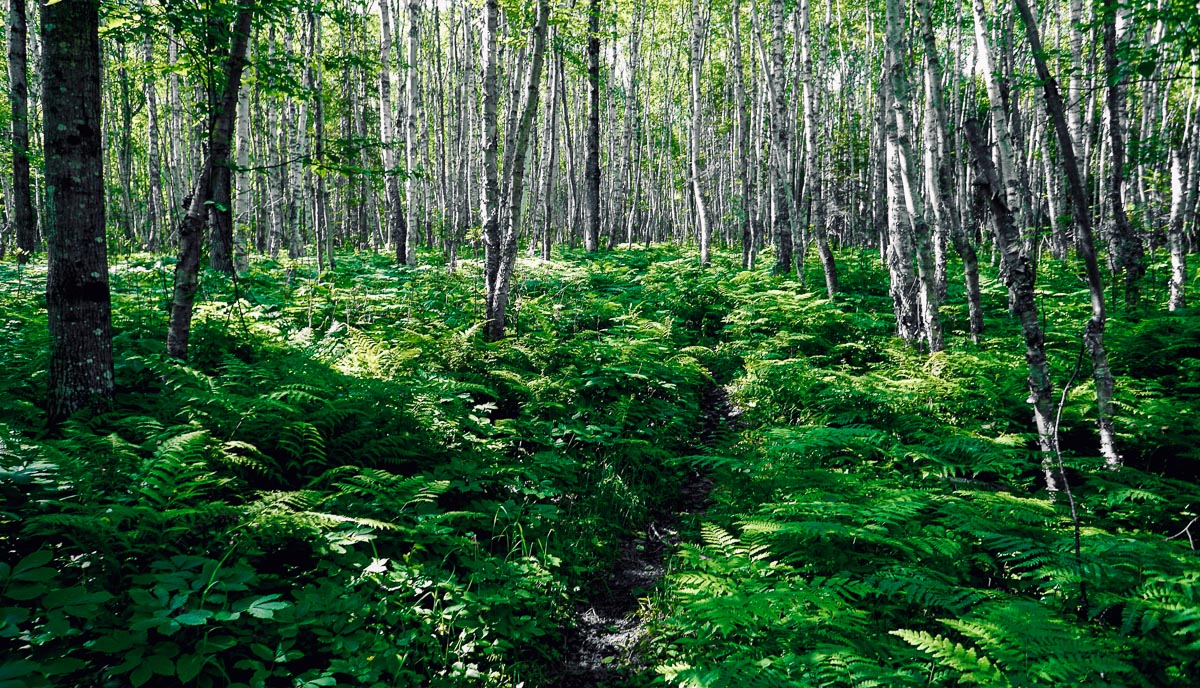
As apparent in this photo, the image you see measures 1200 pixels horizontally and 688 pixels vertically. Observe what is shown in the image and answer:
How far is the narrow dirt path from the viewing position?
3.08 m

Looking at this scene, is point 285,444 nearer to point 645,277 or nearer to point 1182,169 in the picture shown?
point 645,277

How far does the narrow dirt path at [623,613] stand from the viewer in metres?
3.08

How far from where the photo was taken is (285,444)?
12.3 feet

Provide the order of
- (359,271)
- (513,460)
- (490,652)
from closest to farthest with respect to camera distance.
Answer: (490,652) → (513,460) → (359,271)

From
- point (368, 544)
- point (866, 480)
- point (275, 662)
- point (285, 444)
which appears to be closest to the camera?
point (275, 662)

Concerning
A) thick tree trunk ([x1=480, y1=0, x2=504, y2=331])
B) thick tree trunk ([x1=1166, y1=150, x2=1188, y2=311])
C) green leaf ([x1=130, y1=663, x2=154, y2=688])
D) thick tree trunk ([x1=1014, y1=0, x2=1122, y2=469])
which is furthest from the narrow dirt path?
thick tree trunk ([x1=1166, y1=150, x2=1188, y2=311])

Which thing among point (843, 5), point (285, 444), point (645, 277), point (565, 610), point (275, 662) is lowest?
point (565, 610)

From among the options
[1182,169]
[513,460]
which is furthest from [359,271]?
[1182,169]

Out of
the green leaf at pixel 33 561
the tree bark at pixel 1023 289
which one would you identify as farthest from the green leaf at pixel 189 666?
the tree bark at pixel 1023 289

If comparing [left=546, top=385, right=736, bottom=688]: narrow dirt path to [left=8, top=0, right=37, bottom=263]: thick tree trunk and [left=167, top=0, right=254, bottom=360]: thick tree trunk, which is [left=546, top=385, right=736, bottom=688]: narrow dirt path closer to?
[left=167, top=0, right=254, bottom=360]: thick tree trunk

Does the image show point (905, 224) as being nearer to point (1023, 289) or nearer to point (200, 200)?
point (1023, 289)

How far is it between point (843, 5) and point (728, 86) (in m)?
5.63

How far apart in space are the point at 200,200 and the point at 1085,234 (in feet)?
21.3

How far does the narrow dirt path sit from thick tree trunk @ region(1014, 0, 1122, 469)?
3014mm
